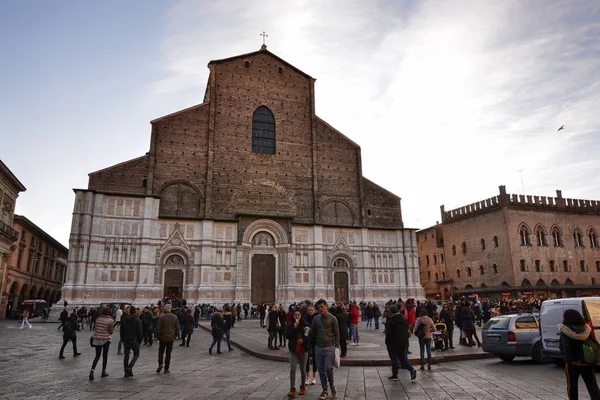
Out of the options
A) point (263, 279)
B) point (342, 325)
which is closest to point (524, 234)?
point (263, 279)

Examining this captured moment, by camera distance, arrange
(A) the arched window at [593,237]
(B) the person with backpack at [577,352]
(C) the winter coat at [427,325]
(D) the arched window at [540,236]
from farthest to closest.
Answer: (A) the arched window at [593,237] → (D) the arched window at [540,236] → (C) the winter coat at [427,325] → (B) the person with backpack at [577,352]

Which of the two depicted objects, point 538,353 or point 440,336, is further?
point 440,336

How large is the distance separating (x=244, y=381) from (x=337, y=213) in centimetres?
2617

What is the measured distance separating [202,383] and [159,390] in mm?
910

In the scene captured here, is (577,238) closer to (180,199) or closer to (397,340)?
(180,199)

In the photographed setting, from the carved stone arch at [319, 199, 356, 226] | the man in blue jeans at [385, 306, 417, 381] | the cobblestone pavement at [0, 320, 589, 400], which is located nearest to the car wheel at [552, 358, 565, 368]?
the cobblestone pavement at [0, 320, 589, 400]

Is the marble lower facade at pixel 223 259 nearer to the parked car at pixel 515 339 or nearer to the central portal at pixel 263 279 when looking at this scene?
the central portal at pixel 263 279

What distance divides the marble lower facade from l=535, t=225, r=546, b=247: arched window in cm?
1398

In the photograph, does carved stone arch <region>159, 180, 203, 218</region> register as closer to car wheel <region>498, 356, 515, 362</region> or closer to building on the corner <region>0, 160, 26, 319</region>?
building on the corner <region>0, 160, 26, 319</region>

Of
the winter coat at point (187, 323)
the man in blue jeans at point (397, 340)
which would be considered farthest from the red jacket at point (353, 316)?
the winter coat at point (187, 323)

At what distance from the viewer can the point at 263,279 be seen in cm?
3100

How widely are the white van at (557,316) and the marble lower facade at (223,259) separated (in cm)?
2201

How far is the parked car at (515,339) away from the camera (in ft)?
34.3

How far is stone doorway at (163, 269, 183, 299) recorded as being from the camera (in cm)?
2877
